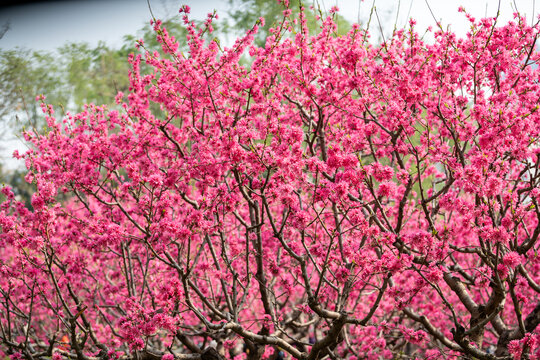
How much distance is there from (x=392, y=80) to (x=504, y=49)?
4.74ft

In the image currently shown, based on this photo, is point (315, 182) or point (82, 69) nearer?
point (315, 182)

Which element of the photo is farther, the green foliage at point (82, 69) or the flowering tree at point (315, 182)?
the green foliage at point (82, 69)

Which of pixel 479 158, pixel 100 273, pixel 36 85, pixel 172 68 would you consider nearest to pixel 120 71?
pixel 36 85

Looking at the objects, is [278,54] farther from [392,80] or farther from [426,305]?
[426,305]

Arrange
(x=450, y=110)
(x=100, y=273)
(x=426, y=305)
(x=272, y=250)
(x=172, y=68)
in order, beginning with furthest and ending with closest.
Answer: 1. (x=100, y=273)
2. (x=426, y=305)
3. (x=272, y=250)
4. (x=172, y=68)
5. (x=450, y=110)

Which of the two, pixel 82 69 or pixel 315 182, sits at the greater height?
pixel 82 69

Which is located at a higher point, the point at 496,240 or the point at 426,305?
the point at 496,240

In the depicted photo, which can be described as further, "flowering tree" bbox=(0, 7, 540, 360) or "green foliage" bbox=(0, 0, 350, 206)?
"green foliage" bbox=(0, 0, 350, 206)

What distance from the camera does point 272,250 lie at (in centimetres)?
721

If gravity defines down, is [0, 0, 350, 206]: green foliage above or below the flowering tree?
above

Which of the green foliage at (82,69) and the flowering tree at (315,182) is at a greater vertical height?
the green foliage at (82,69)

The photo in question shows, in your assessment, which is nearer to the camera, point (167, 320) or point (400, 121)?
point (167, 320)

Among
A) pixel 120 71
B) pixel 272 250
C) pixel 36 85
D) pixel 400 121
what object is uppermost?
pixel 120 71

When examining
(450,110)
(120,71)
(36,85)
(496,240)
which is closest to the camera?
(496,240)
